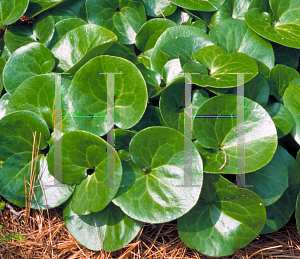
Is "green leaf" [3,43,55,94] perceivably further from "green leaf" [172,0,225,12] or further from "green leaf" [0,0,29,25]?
"green leaf" [172,0,225,12]

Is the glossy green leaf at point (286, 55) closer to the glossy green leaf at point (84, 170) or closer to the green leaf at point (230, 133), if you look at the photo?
the green leaf at point (230, 133)

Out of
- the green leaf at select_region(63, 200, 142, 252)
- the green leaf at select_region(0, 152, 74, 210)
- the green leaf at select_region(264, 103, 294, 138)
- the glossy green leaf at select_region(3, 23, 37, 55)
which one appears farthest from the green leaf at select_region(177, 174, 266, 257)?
the glossy green leaf at select_region(3, 23, 37, 55)

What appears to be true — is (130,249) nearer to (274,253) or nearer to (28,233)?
(28,233)

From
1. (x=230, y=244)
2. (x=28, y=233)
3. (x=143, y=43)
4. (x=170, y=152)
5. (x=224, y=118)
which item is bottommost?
(x=28, y=233)

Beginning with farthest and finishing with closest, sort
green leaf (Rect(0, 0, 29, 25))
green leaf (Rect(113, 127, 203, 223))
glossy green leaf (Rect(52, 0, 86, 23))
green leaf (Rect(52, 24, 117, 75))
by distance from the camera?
1. glossy green leaf (Rect(52, 0, 86, 23))
2. green leaf (Rect(0, 0, 29, 25))
3. green leaf (Rect(52, 24, 117, 75))
4. green leaf (Rect(113, 127, 203, 223))

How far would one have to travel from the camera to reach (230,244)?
1.28 meters

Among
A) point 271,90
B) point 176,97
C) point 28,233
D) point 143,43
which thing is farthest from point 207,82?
point 28,233

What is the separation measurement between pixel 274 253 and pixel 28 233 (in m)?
1.24

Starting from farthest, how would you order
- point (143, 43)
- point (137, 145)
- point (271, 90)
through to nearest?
point (143, 43) → point (271, 90) → point (137, 145)

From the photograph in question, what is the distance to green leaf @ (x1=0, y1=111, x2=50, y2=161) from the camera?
53.9 inches

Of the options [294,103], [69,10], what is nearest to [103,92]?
[69,10]

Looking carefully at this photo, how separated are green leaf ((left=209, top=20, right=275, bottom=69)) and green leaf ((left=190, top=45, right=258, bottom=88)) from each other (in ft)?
0.51

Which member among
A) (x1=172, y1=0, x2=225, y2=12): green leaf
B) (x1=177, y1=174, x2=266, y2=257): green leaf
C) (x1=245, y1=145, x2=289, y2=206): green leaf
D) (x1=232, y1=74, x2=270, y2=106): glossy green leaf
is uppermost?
(x1=172, y1=0, x2=225, y2=12): green leaf

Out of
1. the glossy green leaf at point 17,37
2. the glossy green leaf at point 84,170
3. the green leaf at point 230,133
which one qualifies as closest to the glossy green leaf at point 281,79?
the green leaf at point 230,133
